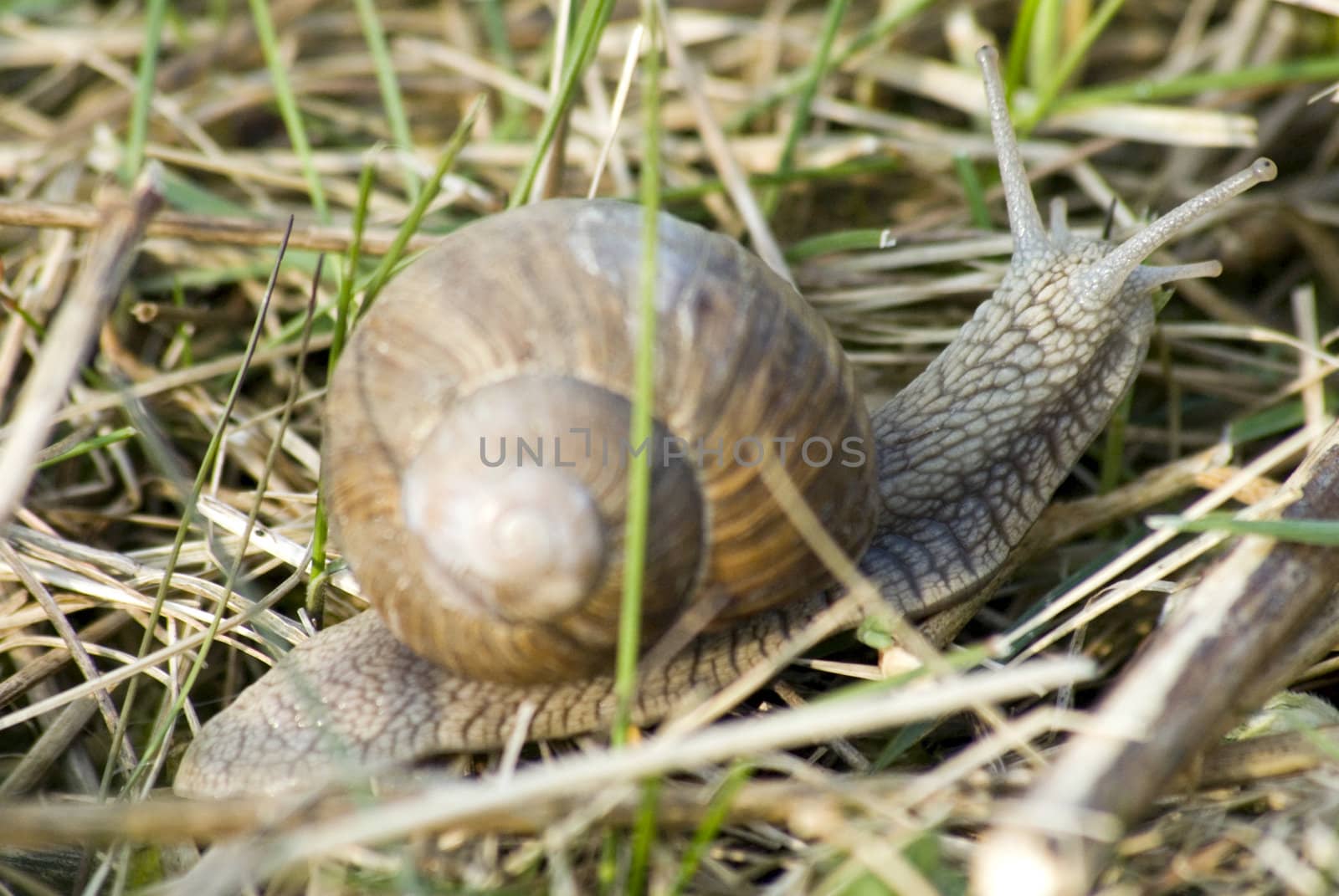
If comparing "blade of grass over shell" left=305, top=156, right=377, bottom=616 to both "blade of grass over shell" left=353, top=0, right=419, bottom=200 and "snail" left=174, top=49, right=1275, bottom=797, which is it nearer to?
"snail" left=174, top=49, right=1275, bottom=797

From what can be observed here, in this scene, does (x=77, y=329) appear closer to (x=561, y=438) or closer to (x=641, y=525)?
(x=561, y=438)

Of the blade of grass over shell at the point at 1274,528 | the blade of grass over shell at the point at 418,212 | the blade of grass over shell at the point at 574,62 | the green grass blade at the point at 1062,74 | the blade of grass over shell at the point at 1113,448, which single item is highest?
the green grass blade at the point at 1062,74

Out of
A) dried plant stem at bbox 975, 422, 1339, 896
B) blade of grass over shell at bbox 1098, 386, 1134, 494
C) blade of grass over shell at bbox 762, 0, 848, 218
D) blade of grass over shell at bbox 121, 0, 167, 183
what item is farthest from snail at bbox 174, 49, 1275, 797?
blade of grass over shell at bbox 121, 0, 167, 183

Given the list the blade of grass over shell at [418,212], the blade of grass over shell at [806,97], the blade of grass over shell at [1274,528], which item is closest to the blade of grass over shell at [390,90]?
the blade of grass over shell at [418,212]

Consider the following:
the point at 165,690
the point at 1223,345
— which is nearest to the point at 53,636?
the point at 165,690

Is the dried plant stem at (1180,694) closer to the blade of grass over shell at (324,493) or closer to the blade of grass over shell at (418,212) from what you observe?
the blade of grass over shell at (324,493)

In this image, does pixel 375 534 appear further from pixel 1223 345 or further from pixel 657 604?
pixel 1223 345
